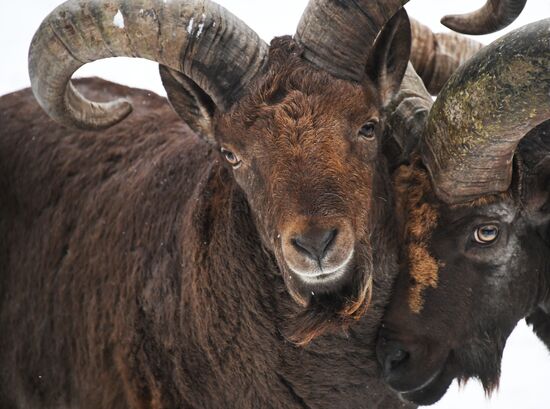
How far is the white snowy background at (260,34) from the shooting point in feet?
35.8

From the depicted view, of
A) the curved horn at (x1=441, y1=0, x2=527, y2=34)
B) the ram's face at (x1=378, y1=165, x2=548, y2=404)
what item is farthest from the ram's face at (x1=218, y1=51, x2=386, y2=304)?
the curved horn at (x1=441, y1=0, x2=527, y2=34)

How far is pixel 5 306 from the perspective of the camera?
804 cm

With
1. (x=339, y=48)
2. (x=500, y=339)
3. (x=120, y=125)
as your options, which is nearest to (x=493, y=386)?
(x=500, y=339)

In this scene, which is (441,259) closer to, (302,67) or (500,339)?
(500,339)

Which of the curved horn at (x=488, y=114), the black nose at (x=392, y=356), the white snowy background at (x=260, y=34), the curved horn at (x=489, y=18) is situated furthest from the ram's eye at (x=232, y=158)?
the white snowy background at (x=260, y=34)

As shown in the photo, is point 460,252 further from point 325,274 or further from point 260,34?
point 260,34

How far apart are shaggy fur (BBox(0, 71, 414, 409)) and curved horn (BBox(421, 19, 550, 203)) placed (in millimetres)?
590

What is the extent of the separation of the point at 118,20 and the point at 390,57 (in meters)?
1.70

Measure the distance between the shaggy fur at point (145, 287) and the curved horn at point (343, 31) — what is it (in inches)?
41.1

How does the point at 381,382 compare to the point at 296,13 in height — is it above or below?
above

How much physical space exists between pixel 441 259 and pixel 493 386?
0.97 m

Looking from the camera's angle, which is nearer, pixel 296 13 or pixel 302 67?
pixel 302 67

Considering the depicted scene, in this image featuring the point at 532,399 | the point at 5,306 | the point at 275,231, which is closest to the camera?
the point at 275,231

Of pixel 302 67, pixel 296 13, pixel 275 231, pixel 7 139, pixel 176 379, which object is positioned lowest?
pixel 296 13
